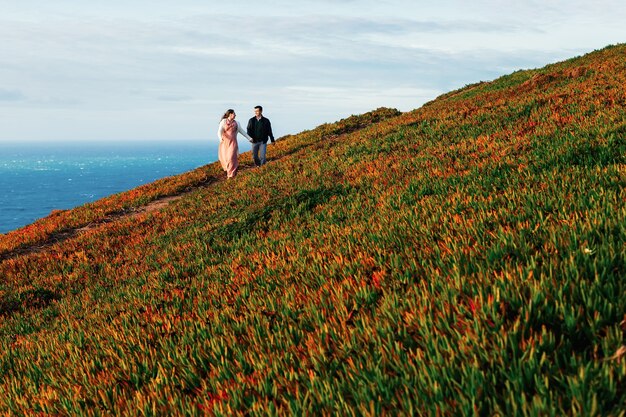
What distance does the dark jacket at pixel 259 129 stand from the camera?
22.5 metres

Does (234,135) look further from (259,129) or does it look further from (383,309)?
(383,309)

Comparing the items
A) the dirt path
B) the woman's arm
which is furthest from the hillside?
the woman's arm

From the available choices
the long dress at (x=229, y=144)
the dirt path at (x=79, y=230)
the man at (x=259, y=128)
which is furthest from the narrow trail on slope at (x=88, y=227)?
the man at (x=259, y=128)

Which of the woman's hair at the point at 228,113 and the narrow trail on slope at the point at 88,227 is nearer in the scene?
the narrow trail on slope at the point at 88,227

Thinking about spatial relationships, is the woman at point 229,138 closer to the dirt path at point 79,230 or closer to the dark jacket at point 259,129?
the dark jacket at point 259,129

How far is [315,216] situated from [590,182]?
196 inches

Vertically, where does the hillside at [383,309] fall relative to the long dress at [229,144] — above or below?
below

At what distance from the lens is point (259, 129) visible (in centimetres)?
2262

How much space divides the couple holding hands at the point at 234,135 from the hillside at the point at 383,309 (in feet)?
38.3

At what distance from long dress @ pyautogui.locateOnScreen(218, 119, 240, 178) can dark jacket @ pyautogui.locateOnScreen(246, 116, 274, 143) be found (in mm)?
1096

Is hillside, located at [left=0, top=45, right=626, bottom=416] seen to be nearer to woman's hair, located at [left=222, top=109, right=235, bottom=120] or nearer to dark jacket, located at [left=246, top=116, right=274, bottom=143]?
woman's hair, located at [left=222, top=109, right=235, bottom=120]

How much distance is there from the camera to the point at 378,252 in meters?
5.01

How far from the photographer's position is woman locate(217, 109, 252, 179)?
Result: 21.2 m

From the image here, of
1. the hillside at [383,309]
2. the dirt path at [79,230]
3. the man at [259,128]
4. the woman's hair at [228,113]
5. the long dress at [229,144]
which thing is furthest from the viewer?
the man at [259,128]
